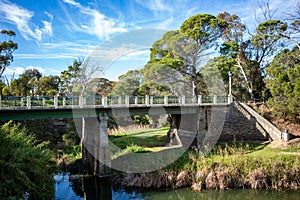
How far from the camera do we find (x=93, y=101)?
1734 cm

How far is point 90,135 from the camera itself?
747 inches

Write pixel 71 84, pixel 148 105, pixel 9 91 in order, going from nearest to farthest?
pixel 148 105 → pixel 9 91 → pixel 71 84

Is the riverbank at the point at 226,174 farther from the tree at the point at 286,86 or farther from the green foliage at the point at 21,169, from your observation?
the green foliage at the point at 21,169

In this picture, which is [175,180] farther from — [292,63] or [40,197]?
[292,63]

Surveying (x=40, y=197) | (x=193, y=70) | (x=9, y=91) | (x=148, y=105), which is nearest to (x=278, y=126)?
(x=193, y=70)

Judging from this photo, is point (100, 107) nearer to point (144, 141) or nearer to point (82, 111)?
point (82, 111)

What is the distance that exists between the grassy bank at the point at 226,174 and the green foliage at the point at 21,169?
5637 mm

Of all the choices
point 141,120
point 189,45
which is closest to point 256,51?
point 189,45

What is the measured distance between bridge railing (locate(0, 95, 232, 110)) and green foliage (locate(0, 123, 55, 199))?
3.39 meters

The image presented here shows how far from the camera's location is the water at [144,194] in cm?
1420

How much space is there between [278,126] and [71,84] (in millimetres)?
27984

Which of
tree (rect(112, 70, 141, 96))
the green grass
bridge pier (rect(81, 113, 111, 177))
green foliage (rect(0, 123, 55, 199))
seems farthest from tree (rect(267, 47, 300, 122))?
green foliage (rect(0, 123, 55, 199))

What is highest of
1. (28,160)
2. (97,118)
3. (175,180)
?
(97,118)

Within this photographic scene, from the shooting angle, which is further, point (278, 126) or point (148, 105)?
point (278, 126)
